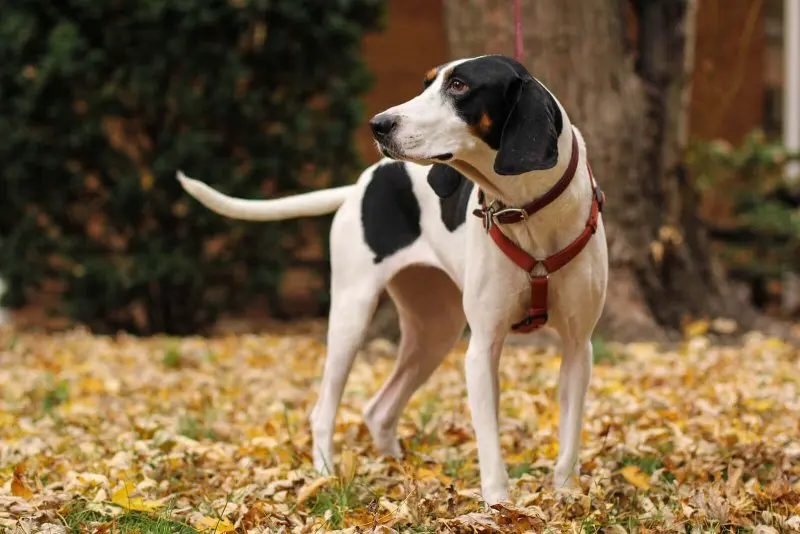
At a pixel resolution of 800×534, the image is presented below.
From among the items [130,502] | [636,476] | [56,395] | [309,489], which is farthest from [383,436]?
[56,395]

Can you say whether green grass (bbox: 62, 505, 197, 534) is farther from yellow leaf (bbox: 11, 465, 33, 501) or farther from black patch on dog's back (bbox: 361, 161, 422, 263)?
black patch on dog's back (bbox: 361, 161, 422, 263)

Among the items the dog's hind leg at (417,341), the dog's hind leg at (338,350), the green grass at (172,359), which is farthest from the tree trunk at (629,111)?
the dog's hind leg at (338,350)

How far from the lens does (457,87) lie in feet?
9.89

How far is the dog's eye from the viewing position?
3000mm

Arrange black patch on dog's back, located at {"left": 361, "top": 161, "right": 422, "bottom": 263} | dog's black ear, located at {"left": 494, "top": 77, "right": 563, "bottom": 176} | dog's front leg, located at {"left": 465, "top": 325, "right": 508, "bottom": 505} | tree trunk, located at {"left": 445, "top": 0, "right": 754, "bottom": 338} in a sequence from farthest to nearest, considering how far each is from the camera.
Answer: tree trunk, located at {"left": 445, "top": 0, "right": 754, "bottom": 338} < black patch on dog's back, located at {"left": 361, "top": 161, "right": 422, "bottom": 263} < dog's front leg, located at {"left": 465, "top": 325, "right": 508, "bottom": 505} < dog's black ear, located at {"left": 494, "top": 77, "right": 563, "bottom": 176}

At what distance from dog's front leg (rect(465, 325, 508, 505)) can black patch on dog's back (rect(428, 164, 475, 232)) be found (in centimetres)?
41

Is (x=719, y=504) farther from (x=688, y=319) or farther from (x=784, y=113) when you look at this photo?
(x=784, y=113)

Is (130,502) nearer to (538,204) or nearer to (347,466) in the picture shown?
(347,466)

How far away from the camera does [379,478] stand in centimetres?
383

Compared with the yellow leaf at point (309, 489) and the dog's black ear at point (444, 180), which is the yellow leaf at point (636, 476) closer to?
the yellow leaf at point (309, 489)

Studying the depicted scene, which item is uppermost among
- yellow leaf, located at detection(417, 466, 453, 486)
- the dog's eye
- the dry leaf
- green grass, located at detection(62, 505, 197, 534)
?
the dog's eye

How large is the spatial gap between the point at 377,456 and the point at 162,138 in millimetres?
4111

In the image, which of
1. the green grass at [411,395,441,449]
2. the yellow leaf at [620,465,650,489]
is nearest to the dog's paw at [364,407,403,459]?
the green grass at [411,395,441,449]

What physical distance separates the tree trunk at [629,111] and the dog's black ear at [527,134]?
12.0 feet
